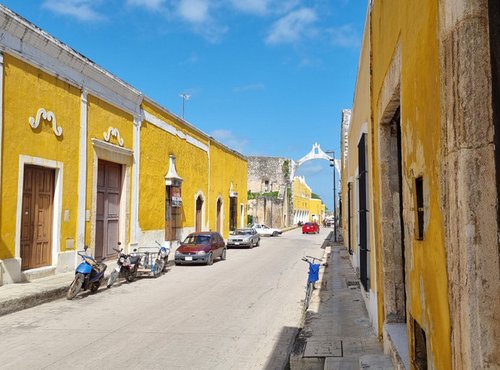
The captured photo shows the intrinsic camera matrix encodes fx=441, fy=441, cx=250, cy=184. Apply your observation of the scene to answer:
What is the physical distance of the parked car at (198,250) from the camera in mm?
16641

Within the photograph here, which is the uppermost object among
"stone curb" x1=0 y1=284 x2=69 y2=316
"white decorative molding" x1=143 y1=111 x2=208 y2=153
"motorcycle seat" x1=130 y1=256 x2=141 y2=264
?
"white decorative molding" x1=143 y1=111 x2=208 y2=153

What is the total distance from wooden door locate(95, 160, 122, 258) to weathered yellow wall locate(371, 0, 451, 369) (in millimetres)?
13223

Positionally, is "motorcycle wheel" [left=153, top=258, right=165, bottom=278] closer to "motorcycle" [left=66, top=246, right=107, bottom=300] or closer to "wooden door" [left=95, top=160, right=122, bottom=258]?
"wooden door" [left=95, top=160, right=122, bottom=258]

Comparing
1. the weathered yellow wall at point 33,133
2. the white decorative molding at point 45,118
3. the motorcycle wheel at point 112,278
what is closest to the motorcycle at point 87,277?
the motorcycle wheel at point 112,278

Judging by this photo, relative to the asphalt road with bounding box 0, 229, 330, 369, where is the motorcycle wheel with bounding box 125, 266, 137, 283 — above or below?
above

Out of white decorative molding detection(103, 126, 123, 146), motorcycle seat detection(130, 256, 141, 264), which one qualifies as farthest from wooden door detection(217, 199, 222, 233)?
motorcycle seat detection(130, 256, 141, 264)

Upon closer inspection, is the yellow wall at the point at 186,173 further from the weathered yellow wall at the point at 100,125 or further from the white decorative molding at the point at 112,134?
the white decorative molding at the point at 112,134

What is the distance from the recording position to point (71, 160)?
1307 cm

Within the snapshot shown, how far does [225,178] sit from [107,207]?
15739 mm

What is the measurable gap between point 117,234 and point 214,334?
10484 mm

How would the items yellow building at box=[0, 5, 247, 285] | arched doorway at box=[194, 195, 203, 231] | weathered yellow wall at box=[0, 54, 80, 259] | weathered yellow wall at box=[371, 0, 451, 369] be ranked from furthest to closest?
arched doorway at box=[194, 195, 203, 231] < yellow building at box=[0, 5, 247, 285] < weathered yellow wall at box=[0, 54, 80, 259] < weathered yellow wall at box=[371, 0, 451, 369]

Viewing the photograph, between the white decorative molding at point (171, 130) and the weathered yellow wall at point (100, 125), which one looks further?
the white decorative molding at point (171, 130)

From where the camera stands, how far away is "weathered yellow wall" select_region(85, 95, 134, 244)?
1406 cm

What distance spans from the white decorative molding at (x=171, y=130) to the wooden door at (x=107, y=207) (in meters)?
3.07
